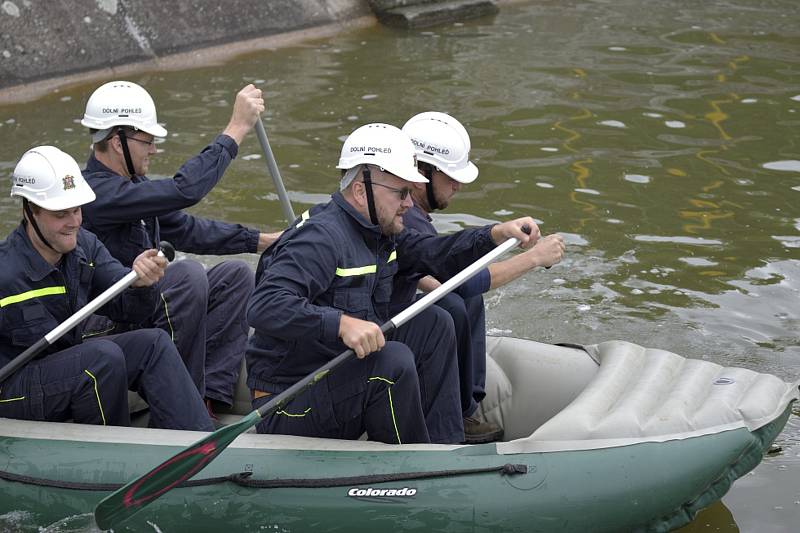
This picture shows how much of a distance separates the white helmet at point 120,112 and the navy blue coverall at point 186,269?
0.53 feet

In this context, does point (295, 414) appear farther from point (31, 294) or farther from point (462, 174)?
point (462, 174)

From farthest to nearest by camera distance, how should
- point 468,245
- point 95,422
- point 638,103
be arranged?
1. point 638,103
2. point 468,245
3. point 95,422

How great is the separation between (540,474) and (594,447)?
0.65ft

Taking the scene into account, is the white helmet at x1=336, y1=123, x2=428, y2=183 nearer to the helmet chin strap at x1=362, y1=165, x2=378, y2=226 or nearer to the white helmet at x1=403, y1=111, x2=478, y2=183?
the helmet chin strap at x1=362, y1=165, x2=378, y2=226

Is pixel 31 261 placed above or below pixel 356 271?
above

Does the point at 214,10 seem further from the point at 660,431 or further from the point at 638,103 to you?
the point at 660,431

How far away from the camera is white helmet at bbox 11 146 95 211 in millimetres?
4172

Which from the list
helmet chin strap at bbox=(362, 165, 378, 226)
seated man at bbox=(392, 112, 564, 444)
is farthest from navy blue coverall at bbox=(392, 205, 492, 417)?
helmet chin strap at bbox=(362, 165, 378, 226)

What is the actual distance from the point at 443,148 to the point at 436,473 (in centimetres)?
133

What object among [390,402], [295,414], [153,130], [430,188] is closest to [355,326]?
[390,402]

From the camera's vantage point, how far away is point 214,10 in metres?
11.5

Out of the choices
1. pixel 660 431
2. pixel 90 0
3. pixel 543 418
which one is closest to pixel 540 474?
pixel 660 431

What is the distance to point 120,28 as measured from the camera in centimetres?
1094

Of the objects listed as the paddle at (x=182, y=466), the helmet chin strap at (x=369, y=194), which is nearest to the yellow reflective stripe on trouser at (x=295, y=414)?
the paddle at (x=182, y=466)
